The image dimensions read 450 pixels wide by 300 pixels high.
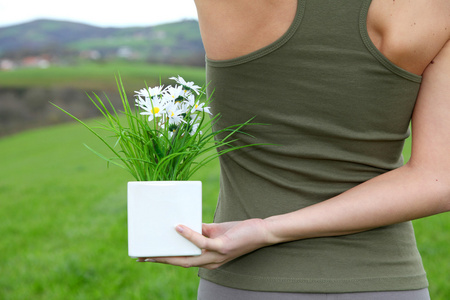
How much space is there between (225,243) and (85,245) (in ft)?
18.9

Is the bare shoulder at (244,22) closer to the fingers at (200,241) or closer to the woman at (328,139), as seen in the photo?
the woman at (328,139)

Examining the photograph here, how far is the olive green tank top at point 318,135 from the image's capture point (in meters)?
1.26

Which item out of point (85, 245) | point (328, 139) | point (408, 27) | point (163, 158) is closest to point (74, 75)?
point (85, 245)

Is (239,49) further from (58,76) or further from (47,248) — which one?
(58,76)

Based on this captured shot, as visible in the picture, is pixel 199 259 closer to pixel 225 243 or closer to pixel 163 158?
pixel 225 243

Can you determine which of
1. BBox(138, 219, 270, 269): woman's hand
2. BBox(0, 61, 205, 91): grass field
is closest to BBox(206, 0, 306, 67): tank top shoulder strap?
BBox(138, 219, 270, 269): woman's hand

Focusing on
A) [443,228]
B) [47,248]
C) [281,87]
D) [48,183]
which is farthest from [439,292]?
[48,183]

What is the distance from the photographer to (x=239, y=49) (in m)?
1.27

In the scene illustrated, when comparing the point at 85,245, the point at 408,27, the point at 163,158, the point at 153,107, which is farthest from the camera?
the point at 85,245

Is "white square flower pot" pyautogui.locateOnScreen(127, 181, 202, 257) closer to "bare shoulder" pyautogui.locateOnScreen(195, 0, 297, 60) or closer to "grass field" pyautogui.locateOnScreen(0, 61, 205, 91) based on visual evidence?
"bare shoulder" pyautogui.locateOnScreen(195, 0, 297, 60)

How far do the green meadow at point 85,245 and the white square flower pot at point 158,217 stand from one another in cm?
33

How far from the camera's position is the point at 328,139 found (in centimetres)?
134

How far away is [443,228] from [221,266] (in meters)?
5.47

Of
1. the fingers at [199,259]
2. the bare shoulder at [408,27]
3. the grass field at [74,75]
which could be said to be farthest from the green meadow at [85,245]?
the grass field at [74,75]
